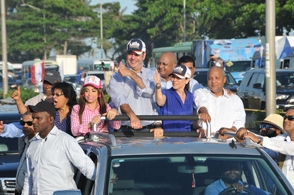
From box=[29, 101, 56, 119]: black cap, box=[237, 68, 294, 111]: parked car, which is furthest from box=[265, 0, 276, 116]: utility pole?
box=[29, 101, 56, 119]: black cap

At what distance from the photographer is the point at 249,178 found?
5723 millimetres

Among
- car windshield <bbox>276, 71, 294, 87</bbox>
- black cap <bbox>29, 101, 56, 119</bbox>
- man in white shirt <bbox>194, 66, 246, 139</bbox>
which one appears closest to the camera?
black cap <bbox>29, 101, 56, 119</bbox>

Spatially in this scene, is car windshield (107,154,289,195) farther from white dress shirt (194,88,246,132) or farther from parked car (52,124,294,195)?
white dress shirt (194,88,246,132)

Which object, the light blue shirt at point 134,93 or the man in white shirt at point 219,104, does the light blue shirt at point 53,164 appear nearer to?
the light blue shirt at point 134,93

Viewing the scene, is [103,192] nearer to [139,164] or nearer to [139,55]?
[139,164]

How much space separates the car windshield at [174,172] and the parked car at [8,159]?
414 cm

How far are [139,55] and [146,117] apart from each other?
4.11ft

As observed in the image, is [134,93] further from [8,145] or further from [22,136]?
[8,145]

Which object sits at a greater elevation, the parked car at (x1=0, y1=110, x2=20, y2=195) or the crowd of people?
the crowd of people

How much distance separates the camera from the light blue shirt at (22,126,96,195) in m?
5.59

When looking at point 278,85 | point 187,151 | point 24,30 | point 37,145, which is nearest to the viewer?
point 187,151

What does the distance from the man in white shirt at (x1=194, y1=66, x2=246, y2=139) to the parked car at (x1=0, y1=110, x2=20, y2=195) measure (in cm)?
266

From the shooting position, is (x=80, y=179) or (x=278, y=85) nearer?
(x=80, y=179)

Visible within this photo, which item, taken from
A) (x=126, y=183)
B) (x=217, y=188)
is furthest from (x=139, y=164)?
(x=217, y=188)
